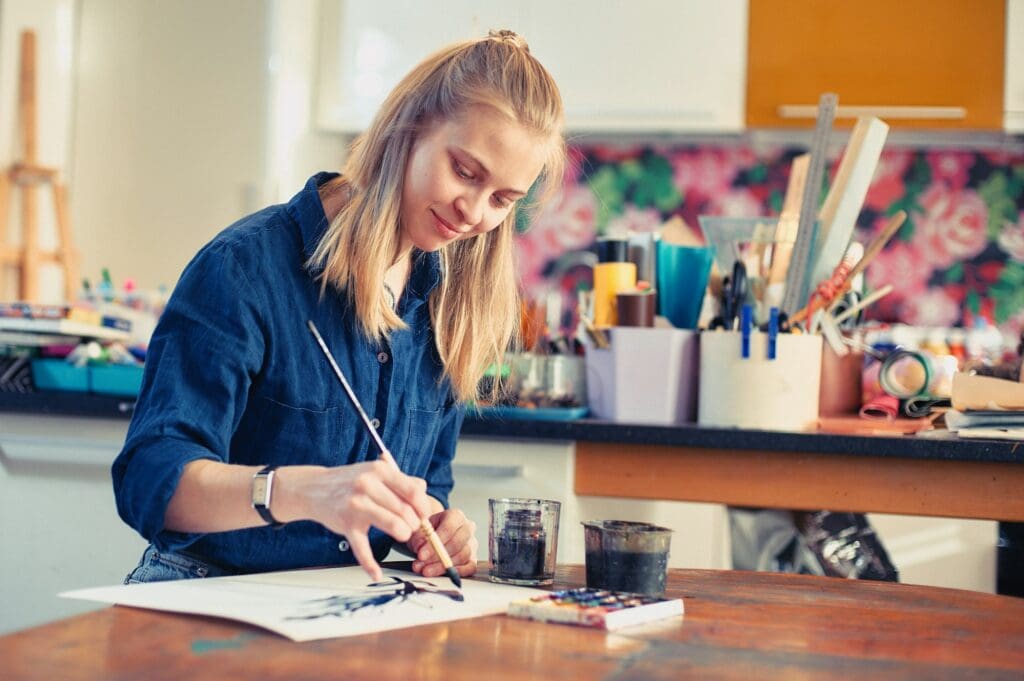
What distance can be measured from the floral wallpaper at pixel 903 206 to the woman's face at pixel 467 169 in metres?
1.97

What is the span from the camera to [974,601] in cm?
116

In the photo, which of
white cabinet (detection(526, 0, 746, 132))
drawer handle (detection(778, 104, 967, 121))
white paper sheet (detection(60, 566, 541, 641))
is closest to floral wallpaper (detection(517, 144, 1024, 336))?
white cabinet (detection(526, 0, 746, 132))

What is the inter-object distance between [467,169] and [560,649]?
0.57m


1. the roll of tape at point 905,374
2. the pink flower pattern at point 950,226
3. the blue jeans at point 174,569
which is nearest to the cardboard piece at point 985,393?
the roll of tape at point 905,374

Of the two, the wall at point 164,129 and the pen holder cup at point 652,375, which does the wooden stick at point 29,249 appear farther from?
the pen holder cup at point 652,375

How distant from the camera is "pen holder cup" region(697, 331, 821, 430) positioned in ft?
6.35

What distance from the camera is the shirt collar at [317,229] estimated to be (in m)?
1.31

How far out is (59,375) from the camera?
7.23ft

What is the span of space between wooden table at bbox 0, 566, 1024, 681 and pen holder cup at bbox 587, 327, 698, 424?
0.95 metres

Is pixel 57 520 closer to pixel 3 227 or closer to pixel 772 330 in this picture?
pixel 772 330

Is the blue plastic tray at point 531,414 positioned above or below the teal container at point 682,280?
below

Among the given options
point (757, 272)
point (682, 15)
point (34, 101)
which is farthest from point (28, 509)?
point (682, 15)

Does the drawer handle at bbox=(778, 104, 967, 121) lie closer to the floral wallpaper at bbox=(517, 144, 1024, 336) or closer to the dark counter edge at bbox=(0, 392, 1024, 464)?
the floral wallpaper at bbox=(517, 144, 1024, 336)

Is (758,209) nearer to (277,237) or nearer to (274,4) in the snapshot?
(274,4)
